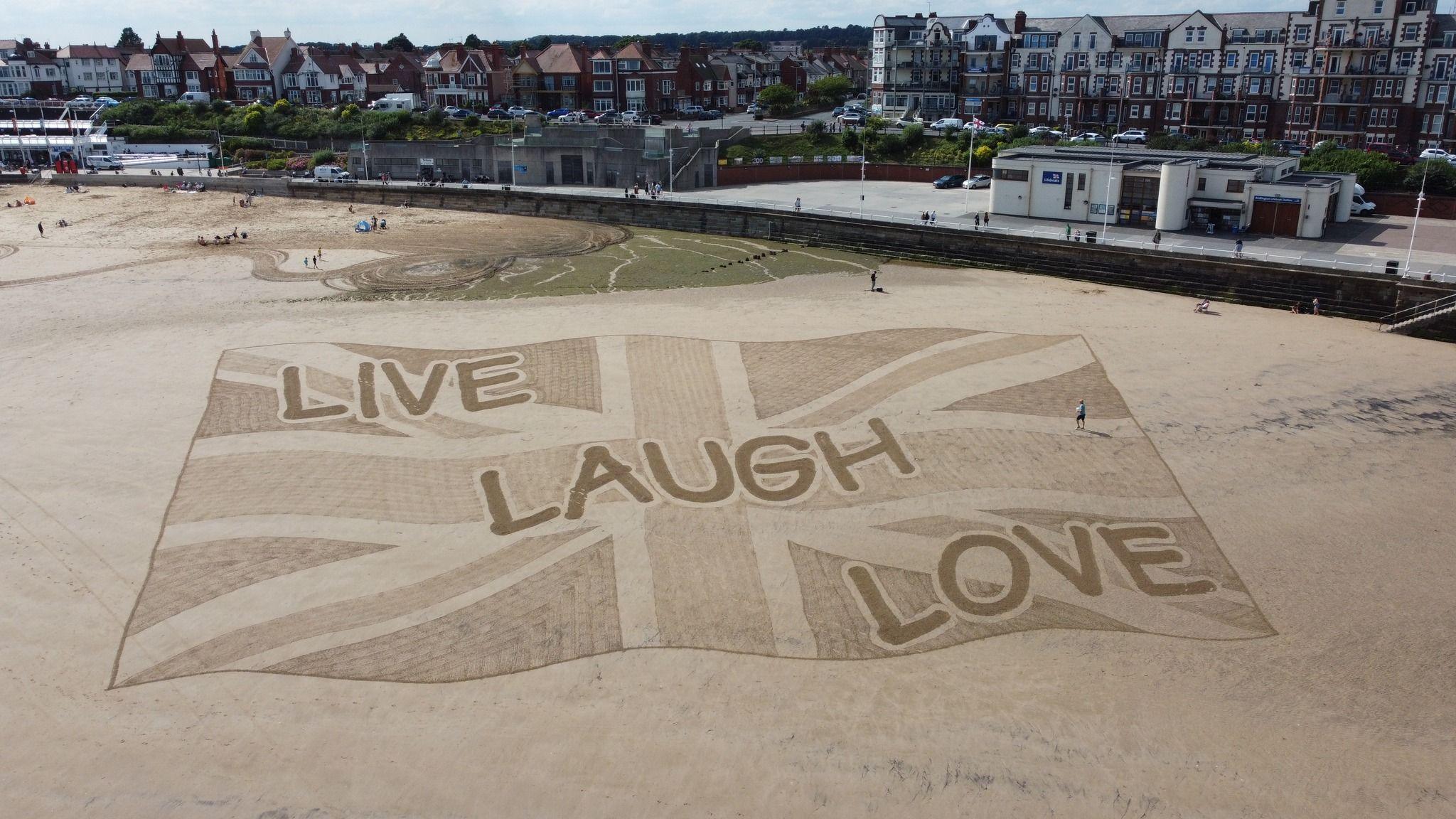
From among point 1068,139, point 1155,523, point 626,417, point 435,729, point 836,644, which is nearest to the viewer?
point 435,729

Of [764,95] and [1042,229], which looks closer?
[1042,229]

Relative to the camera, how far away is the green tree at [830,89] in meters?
101

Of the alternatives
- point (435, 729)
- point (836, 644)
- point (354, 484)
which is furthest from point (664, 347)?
point (435, 729)

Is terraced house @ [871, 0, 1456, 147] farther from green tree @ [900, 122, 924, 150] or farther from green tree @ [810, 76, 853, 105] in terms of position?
green tree @ [900, 122, 924, 150]

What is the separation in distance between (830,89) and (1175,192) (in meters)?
56.8

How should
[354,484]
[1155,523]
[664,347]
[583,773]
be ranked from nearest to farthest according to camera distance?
[583,773], [1155,523], [354,484], [664,347]

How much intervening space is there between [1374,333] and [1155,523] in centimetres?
2056

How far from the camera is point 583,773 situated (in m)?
17.0

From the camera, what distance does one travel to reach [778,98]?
90.9 m

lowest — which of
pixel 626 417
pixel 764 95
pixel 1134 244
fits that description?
pixel 626 417

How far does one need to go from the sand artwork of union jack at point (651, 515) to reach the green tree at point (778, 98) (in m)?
61.6

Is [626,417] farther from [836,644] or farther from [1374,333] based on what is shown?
[1374,333]

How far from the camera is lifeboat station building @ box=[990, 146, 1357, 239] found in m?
49.1

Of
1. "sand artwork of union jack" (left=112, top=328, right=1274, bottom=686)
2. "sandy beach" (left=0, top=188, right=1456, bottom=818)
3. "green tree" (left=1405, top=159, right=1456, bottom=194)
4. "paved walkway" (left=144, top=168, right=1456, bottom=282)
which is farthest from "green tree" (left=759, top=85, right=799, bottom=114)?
"sand artwork of union jack" (left=112, top=328, right=1274, bottom=686)
